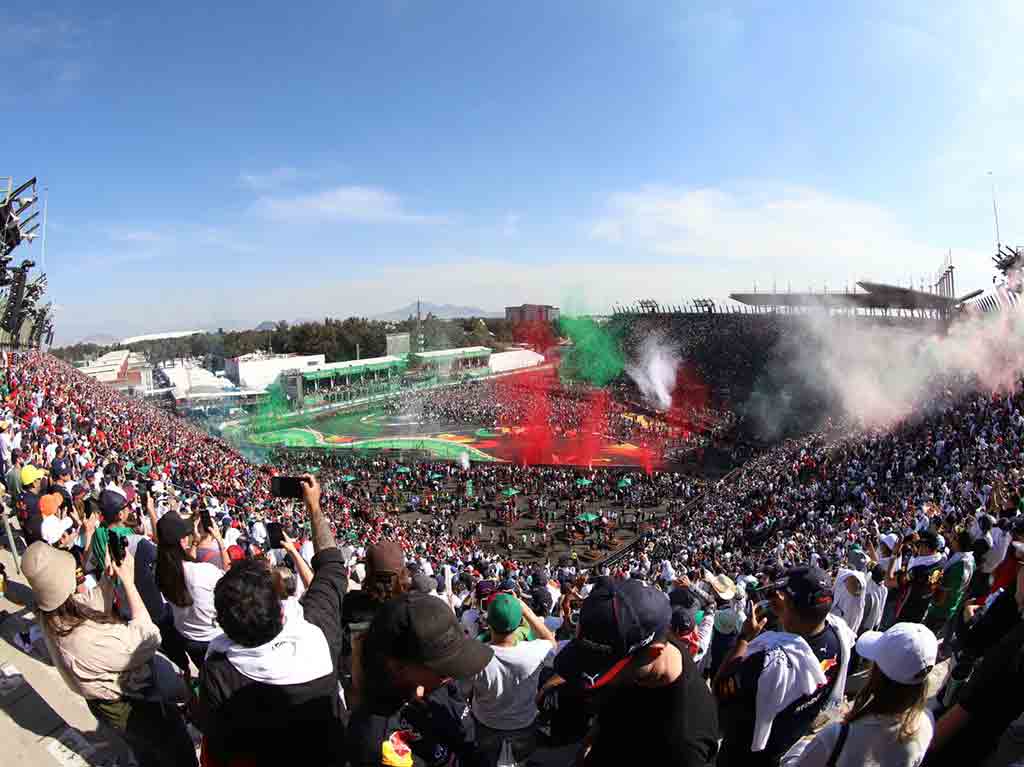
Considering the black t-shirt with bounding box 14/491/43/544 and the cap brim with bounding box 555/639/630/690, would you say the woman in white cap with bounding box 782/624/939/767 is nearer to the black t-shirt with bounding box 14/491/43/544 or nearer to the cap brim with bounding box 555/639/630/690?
the cap brim with bounding box 555/639/630/690

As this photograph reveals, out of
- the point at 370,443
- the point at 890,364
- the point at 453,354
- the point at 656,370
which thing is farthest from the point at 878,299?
the point at 453,354

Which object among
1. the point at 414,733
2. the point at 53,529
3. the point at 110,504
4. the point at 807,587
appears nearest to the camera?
the point at 414,733

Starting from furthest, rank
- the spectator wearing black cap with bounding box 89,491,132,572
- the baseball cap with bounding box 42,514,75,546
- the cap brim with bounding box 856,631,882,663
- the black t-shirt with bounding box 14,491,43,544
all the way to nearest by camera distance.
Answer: the black t-shirt with bounding box 14,491,43,544
the baseball cap with bounding box 42,514,75,546
the spectator wearing black cap with bounding box 89,491,132,572
the cap brim with bounding box 856,631,882,663

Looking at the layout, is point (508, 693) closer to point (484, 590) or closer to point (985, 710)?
point (985, 710)

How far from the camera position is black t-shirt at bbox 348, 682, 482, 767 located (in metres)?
2.07

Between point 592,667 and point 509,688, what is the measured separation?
116 centimetres

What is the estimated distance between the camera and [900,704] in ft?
6.81

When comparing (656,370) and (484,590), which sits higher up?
(484,590)

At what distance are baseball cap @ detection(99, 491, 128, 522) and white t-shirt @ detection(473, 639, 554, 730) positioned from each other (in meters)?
3.11

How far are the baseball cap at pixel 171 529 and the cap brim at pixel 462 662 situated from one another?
231 cm

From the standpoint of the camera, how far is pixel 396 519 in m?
23.0

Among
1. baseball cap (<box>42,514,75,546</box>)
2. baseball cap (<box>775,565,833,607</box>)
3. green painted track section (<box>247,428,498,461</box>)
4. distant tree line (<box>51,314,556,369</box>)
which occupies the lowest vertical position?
green painted track section (<box>247,428,498,461</box>)

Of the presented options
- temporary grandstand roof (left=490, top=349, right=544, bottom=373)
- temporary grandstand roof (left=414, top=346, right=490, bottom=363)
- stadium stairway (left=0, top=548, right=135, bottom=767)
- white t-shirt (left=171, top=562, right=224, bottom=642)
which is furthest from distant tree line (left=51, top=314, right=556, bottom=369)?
white t-shirt (left=171, top=562, right=224, bottom=642)

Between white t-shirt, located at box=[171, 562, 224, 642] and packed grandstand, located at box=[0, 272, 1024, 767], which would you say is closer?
packed grandstand, located at box=[0, 272, 1024, 767]
